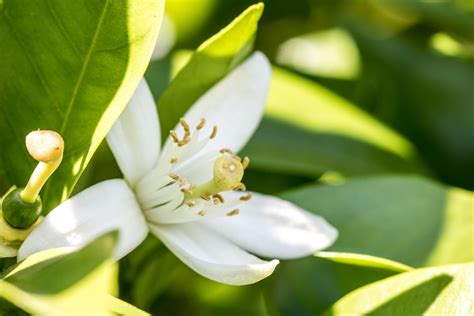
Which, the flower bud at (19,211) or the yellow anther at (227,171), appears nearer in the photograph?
the flower bud at (19,211)

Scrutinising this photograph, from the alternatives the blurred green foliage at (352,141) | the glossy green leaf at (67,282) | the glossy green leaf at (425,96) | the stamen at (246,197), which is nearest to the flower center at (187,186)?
the stamen at (246,197)

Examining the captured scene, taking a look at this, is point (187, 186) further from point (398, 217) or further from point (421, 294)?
point (398, 217)

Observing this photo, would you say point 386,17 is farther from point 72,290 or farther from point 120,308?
point 72,290

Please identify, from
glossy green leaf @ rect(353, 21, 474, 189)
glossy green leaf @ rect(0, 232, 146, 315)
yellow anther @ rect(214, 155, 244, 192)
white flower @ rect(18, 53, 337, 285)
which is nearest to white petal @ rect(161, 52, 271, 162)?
white flower @ rect(18, 53, 337, 285)

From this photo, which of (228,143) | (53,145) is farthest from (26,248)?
(228,143)

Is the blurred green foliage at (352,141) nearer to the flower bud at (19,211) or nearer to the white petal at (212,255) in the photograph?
the white petal at (212,255)

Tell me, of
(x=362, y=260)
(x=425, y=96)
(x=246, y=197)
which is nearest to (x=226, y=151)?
(x=246, y=197)
